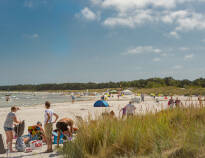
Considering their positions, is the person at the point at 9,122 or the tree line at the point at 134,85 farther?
the tree line at the point at 134,85

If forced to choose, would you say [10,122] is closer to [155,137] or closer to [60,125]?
[60,125]

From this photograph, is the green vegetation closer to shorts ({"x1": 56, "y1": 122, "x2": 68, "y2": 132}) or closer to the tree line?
shorts ({"x1": 56, "y1": 122, "x2": 68, "y2": 132})

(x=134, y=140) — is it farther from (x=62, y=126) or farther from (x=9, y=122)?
(x=9, y=122)

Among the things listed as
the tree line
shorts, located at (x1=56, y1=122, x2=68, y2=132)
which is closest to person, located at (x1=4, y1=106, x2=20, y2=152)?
shorts, located at (x1=56, y1=122, x2=68, y2=132)

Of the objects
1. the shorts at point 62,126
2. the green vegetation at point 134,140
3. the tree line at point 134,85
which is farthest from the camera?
the tree line at point 134,85

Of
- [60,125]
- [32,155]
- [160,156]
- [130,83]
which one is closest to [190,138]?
[160,156]

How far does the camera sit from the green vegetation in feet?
13.6

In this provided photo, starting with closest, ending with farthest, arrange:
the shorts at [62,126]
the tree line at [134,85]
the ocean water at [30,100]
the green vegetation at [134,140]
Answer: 1. the green vegetation at [134,140]
2. the shorts at [62,126]
3. the ocean water at [30,100]
4. the tree line at [134,85]

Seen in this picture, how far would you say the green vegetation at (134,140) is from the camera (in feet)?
13.6

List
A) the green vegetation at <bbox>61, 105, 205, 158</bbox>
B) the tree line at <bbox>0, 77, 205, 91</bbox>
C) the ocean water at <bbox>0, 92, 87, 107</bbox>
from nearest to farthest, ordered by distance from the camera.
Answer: the green vegetation at <bbox>61, 105, 205, 158</bbox>
the ocean water at <bbox>0, 92, 87, 107</bbox>
the tree line at <bbox>0, 77, 205, 91</bbox>

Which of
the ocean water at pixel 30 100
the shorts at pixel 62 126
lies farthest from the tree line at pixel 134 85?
the shorts at pixel 62 126

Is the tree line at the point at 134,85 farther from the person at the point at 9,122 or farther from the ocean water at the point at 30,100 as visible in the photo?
the person at the point at 9,122

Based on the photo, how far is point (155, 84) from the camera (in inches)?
3585

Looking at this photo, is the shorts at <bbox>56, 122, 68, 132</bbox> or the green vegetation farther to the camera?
the shorts at <bbox>56, 122, 68, 132</bbox>
